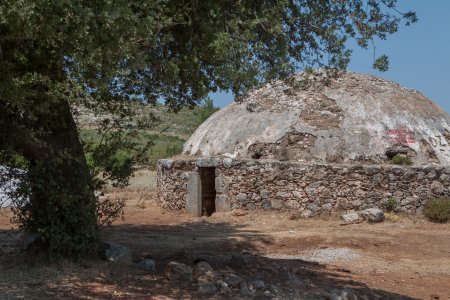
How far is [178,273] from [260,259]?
1939mm

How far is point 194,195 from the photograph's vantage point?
17938 millimetres

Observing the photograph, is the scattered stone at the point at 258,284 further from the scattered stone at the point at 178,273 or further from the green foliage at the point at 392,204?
the green foliage at the point at 392,204

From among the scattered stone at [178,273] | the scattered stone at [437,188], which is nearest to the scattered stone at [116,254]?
the scattered stone at [178,273]

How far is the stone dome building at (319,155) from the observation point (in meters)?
16.7

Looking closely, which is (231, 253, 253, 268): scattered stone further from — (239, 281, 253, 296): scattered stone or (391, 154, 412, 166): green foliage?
(391, 154, 412, 166): green foliage

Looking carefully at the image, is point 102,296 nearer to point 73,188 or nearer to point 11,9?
point 73,188

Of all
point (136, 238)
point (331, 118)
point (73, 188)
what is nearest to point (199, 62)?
point (73, 188)

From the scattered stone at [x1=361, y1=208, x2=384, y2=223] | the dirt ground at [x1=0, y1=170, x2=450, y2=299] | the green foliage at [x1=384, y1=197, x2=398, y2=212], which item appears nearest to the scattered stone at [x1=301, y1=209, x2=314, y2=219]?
the dirt ground at [x1=0, y1=170, x2=450, y2=299]

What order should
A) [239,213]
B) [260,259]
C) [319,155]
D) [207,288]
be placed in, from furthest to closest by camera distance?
[319,155]
[239,213]
[260,259]
[207,288]

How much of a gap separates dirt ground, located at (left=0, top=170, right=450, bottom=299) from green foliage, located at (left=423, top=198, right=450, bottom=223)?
29 cm

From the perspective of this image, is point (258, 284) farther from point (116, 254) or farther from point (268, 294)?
point (116, 254)

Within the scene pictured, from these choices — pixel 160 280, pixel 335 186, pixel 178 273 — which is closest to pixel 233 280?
pixel 178 273

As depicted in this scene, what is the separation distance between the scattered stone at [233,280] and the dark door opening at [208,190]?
10.4 m

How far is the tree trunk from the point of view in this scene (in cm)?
788
